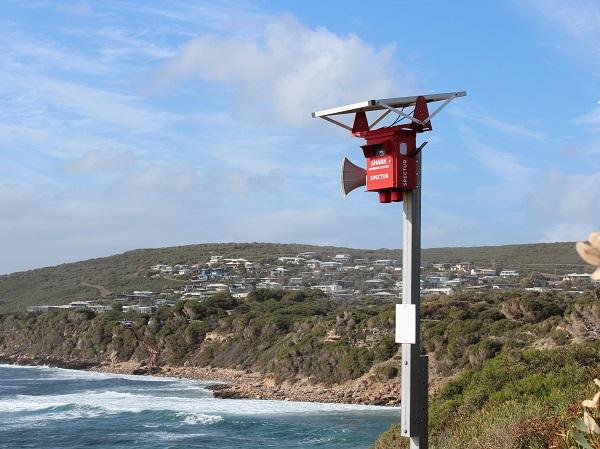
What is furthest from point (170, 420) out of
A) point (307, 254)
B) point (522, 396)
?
point (307, 254)

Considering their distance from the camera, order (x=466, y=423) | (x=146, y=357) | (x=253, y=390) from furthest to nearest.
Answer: (x=146, y=357), (x=253, y=390), (x=466, y=423)

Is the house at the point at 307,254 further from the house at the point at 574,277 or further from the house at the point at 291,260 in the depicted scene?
the house at the point at 574,277

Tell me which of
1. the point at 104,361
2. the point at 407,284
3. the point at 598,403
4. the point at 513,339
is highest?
the point at 407,284

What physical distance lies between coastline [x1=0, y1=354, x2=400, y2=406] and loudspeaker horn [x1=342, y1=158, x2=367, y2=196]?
94.3 feet

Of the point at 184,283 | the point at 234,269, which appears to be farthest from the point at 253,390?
the point at 234,269

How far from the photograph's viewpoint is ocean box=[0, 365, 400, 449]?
2638 centimetres

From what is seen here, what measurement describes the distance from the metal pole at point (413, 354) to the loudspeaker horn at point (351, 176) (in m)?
0.44

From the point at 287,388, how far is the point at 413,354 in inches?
1368

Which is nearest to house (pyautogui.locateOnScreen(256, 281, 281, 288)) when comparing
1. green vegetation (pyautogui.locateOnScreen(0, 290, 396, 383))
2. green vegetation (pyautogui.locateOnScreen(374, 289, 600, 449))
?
green vegetation (pyautogui.locateOnScreen(0, 290, 396, 383))

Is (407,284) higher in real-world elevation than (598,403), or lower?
higher

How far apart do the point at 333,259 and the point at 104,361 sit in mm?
51209

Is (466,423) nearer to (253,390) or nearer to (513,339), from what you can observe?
(513,339)

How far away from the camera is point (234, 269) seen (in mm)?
99250

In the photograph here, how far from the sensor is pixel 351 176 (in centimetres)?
749
